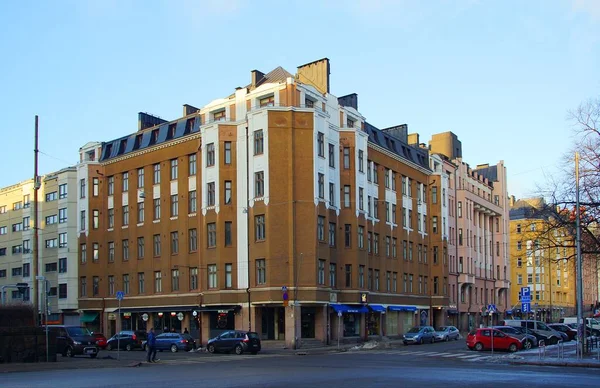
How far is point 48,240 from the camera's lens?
7738 cm

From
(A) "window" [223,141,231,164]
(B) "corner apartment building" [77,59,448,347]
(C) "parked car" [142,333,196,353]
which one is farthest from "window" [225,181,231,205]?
(C) "parked car" [142,333,196,353]

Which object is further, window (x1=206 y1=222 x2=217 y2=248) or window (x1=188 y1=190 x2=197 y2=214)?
window (x1=188 y1=190 x2=197 y2=214)

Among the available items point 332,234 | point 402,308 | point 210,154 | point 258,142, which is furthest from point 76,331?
point 402,308

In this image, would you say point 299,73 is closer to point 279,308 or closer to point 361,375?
point 279,308

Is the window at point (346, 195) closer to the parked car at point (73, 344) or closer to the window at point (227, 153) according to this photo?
the window at point (227, 153)

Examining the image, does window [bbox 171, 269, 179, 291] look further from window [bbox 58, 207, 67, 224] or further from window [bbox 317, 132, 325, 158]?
window [bbox 58, 207, 67, 224]

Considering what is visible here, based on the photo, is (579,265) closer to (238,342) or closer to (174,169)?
(238,342)

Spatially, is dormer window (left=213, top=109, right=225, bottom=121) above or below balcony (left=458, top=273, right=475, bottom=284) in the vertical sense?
above

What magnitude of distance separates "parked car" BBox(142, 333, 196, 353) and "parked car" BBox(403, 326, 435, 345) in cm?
1658

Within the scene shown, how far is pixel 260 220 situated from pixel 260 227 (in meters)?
0.54

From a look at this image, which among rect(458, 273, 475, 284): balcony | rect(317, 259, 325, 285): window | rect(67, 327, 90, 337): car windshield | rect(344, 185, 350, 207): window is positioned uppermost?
rect(344, 185, 350, 207): window

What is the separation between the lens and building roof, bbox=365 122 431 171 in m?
67.6

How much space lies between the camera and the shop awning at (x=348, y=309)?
55344mm

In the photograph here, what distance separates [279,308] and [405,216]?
73.4 feet
